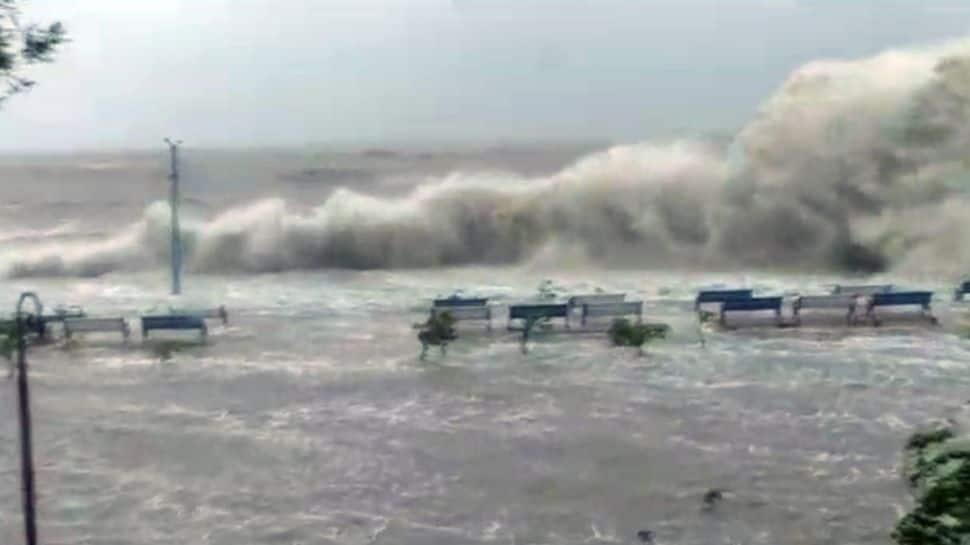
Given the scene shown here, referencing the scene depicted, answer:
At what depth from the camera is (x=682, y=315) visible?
21391 mm

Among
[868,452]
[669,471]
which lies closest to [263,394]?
[669,471]

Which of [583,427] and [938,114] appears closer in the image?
[583,427]

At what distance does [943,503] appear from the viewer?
581 cm

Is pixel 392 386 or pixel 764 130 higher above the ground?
pixel 764 130

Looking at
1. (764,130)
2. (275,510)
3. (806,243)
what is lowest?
(275,510)

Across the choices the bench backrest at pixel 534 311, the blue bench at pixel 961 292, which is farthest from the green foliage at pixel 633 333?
the blue bench at pixel 961 292

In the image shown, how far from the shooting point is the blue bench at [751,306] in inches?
800

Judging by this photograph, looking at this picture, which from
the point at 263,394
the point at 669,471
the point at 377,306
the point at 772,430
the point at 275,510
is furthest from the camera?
the point at 377,306

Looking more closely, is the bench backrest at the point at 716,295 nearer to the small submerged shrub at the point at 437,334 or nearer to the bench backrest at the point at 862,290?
the bench backrest at the point at 862,290

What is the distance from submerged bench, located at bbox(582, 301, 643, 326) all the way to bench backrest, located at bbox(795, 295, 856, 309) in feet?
7.91

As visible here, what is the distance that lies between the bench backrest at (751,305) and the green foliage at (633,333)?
1.88 metres

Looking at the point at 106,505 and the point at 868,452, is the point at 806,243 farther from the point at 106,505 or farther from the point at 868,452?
the point at 106,505

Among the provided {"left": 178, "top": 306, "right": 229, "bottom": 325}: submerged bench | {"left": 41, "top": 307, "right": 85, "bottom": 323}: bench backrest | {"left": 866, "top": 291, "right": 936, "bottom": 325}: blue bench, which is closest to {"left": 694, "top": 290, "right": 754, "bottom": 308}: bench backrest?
{"left": 866, "top": 291, "right": 936, "bottom": 325}: blue bench

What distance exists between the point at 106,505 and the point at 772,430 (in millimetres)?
6242
